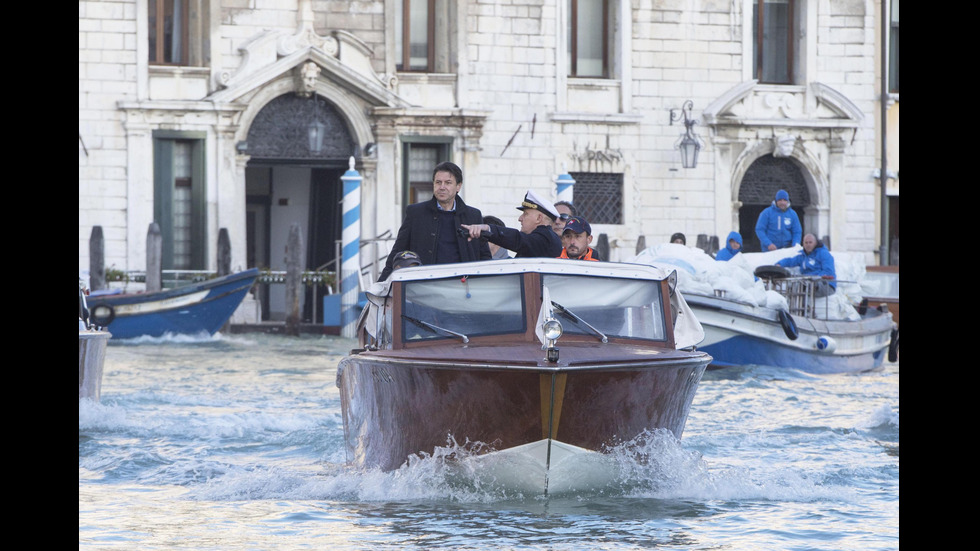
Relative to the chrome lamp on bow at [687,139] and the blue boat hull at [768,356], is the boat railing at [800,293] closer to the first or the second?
the blue boat hull at [768,356]

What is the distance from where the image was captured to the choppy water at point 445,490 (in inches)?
A: 267

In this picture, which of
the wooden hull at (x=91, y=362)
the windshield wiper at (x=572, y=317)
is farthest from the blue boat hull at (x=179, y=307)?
the windshield wiper at (x=572, y=317)

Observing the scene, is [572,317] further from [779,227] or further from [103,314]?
[103,314]

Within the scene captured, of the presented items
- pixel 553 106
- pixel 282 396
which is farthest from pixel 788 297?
pixel 553 106

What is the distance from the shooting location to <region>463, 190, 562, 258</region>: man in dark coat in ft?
26.0

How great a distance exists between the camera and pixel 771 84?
25094mm

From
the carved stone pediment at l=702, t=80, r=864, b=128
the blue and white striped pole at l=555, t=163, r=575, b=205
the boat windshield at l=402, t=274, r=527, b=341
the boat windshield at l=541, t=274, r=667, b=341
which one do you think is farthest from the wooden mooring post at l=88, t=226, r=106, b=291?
the boat windshield at l=541, t=274, r=667, b=341

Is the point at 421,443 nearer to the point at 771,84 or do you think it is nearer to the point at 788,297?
the point at 788,297

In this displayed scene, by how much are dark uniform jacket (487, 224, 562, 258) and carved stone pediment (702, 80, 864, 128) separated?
54.5 ft

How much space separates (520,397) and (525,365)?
0.18 metres

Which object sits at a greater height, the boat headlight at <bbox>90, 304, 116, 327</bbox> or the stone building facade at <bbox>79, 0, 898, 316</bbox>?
the stone building facade at <bbox>79, 0, 898, 316</bbox>

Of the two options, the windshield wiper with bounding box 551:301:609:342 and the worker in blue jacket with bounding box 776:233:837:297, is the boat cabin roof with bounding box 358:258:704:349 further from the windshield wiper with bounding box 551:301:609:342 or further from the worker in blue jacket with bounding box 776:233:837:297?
the worker in blue jacket with bounding box 776:233:837:297

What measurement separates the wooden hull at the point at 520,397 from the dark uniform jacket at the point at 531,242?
0.74 metres
